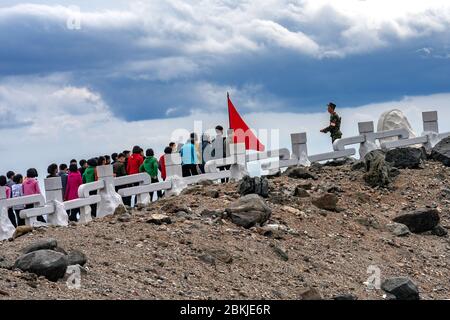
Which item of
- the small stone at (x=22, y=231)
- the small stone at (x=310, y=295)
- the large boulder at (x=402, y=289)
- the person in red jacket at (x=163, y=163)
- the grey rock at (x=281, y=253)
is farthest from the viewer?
the person in red jacket at (x=163, y=163)

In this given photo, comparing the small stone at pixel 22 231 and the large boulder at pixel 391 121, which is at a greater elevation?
the large boulder at pixel 391 121

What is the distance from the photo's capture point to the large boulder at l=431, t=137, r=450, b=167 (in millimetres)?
30469

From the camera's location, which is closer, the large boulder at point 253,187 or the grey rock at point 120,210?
the grey rock at point 120,210

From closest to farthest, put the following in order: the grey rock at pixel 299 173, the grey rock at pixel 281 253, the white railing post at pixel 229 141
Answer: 1. the grey rock at pixel 281 253
2. the white railing post at pixel 229 141
3. the grey rock at pixel 299 173

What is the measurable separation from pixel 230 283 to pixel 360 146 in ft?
42.3

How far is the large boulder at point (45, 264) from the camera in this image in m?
16.5

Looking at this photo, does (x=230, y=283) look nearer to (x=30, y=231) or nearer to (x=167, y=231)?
(x=167, y=231)

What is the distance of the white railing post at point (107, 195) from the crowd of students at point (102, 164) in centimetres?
55

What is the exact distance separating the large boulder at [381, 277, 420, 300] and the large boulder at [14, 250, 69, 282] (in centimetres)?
675

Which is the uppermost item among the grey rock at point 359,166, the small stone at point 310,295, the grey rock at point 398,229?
the grey rock at point 359,166

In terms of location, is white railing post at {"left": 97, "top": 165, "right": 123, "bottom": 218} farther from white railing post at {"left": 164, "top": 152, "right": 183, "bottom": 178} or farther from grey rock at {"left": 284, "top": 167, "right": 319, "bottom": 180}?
grey rock at {"left": 284, "top": 167, "right": 319, "bottom": 180}

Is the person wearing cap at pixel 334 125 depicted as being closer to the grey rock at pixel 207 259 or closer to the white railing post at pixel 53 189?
the white railing post at pixel 53 189

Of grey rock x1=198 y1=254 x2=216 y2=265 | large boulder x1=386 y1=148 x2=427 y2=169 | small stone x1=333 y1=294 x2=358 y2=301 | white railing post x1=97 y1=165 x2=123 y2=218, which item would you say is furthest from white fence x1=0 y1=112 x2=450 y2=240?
small stone x1=333 y1=294 x2=358 y2=301

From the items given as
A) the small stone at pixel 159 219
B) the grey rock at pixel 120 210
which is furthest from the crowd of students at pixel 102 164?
the small stone at pixel 159 219
